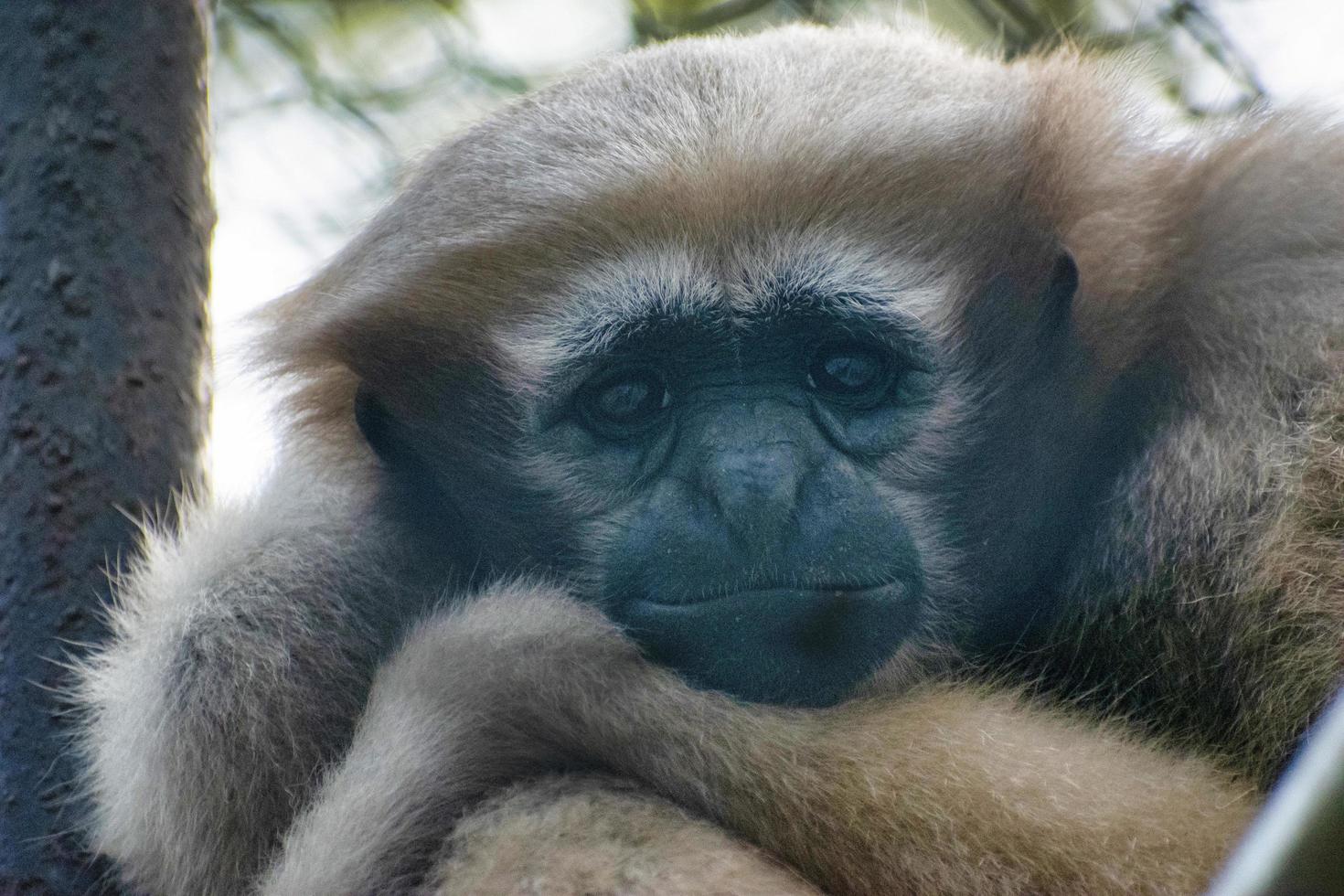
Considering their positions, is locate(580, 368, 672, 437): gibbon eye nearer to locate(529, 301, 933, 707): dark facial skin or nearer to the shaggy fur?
locate(529, 301, 933, 707): dark facial skin

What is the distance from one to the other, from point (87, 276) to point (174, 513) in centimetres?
Answer: 63

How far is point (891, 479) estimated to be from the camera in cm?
273

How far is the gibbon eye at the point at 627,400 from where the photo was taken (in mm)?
2822

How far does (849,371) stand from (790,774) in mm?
900

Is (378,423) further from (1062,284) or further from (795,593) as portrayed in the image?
(1062,284)

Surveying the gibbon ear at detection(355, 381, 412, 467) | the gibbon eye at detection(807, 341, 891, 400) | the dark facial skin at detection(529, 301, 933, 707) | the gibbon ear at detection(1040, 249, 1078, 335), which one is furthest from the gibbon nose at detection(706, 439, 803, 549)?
the gibbon ear at detection(355, 381, 412, 467)

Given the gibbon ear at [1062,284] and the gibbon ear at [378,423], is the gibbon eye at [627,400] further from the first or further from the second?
the gibbon ear at [1062,284]

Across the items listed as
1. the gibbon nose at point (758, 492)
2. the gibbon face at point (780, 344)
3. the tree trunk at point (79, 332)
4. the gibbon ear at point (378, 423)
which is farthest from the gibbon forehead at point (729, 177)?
the tree trunk at point (79, 332)

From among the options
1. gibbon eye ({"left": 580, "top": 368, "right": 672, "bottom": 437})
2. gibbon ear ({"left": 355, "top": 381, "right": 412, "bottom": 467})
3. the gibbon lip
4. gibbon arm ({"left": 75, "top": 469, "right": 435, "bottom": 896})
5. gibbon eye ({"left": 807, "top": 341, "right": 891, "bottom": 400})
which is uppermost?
gibbon eye ({"left": 807, "top": 341, "right": 891, "bottom": 400})

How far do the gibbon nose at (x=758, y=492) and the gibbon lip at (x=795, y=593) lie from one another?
98mm

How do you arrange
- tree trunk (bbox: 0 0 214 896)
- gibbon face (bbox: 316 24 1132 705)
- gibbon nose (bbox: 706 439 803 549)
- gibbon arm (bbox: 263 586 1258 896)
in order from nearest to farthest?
1. gibbon arm (bbox: 263 586 1258 896)
2. gibbon nose (bbox: 706 439 803 549)
3. gibbon face (bbox: 316 24 1132 705)
4. tree trunk (bbox: 0 0 214 896)

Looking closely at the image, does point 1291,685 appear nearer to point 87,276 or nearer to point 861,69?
point 861,69

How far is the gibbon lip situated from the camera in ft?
8.34

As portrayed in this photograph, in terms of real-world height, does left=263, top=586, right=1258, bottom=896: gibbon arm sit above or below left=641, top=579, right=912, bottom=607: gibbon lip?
below
